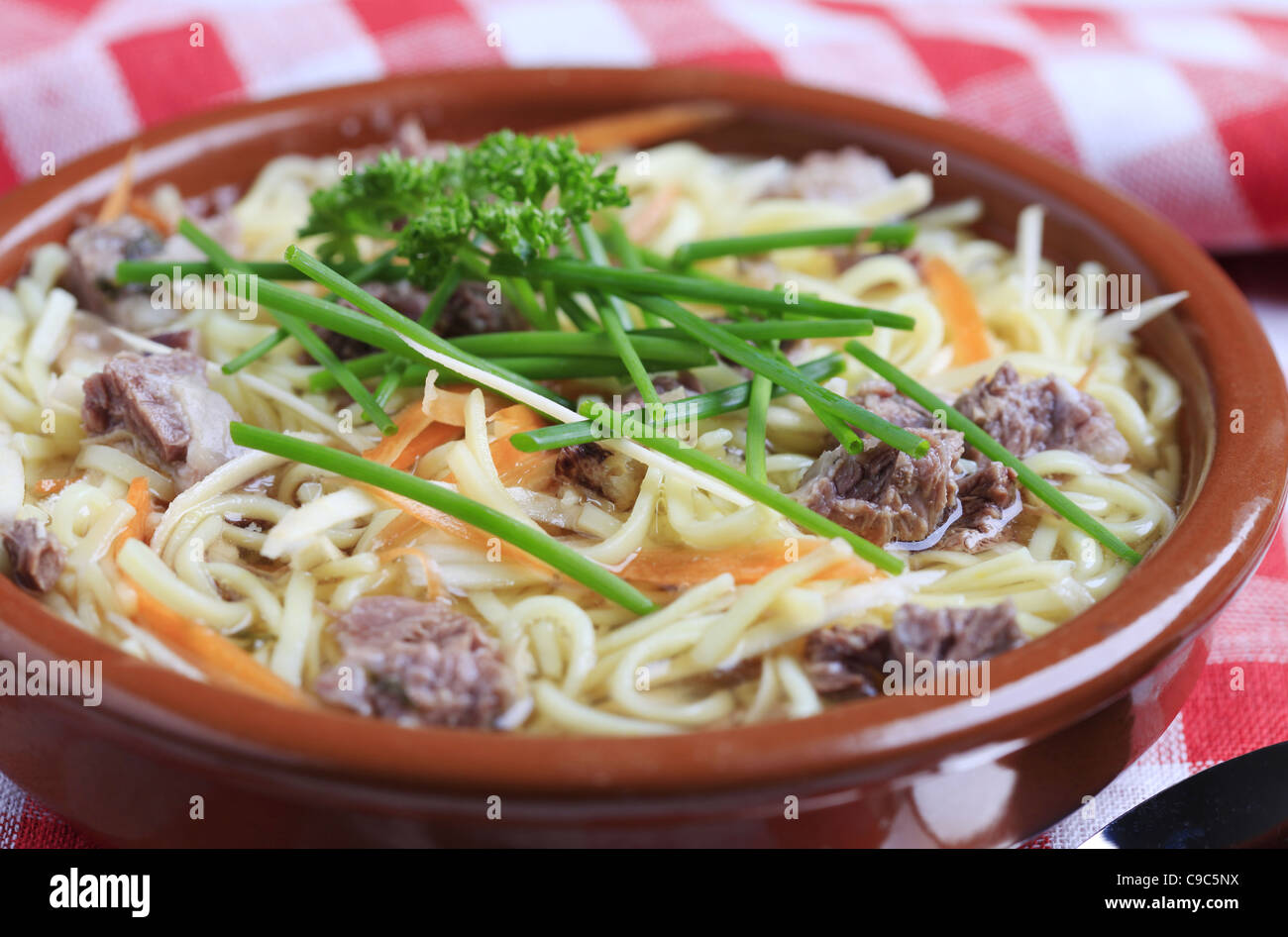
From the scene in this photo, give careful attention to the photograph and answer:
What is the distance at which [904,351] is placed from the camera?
3.59 m

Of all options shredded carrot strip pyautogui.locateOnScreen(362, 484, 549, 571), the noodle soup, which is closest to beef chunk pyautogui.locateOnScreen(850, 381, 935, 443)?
the noodle soup

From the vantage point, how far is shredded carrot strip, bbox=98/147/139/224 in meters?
3.89

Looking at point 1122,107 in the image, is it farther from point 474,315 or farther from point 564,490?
point 564,490

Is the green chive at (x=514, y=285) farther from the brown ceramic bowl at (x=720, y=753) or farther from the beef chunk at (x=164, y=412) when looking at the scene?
the brown ceramic bowl at (x=720, y=753)

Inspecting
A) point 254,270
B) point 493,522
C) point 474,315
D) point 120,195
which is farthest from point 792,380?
point 120,195

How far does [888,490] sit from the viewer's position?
2.81 metres

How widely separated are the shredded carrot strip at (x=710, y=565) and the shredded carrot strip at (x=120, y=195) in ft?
7.14

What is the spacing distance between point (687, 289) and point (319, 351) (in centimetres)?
89

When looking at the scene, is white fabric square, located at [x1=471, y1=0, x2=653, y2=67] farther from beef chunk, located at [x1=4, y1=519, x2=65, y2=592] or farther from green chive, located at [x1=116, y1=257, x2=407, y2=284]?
beef chunk, located at [x1=4, y1=519, x2=65, y2=592]

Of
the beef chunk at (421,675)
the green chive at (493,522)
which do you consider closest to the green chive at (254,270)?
the green chive at (493,522)

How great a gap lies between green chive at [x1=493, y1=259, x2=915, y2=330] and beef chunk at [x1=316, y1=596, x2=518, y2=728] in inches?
38.3
